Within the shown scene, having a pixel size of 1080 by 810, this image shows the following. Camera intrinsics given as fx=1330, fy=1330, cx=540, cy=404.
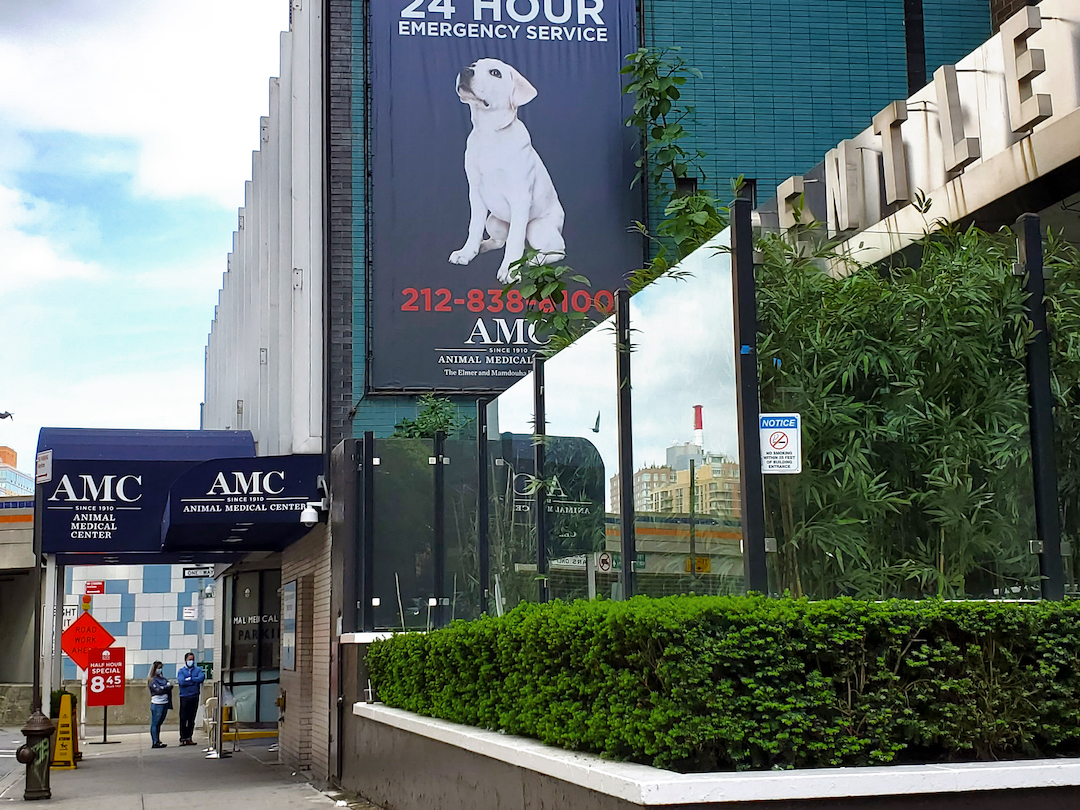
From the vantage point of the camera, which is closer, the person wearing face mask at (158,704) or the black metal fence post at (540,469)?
the black metal fence post at (540,469)

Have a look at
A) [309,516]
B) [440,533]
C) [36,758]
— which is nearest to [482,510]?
[440,533]

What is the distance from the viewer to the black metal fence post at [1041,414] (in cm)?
676

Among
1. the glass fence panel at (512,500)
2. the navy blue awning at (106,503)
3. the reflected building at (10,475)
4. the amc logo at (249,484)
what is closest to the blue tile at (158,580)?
the reflected building at (10,475)

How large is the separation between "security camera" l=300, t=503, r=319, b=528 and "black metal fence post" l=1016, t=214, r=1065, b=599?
957 centimetres

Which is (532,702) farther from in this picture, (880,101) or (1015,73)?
(880,101)

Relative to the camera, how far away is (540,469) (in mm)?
10023

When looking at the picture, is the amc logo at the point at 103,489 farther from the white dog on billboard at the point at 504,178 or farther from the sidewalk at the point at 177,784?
the white dog on billboard at the point at 504,178

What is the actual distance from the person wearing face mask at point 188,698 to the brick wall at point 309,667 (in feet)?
18.8

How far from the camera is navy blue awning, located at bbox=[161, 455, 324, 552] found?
1508 cm

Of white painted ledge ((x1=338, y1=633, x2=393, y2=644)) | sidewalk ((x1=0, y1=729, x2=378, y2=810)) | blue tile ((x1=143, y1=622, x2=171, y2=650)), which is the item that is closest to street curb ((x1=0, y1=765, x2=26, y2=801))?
sidewalk ((x1=0, y1=729, x2=378, y2=810))

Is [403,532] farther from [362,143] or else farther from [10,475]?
[10,475]

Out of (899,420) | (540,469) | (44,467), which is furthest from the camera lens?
(44,467)

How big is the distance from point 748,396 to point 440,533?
23.4 feet

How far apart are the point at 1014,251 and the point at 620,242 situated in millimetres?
9201
